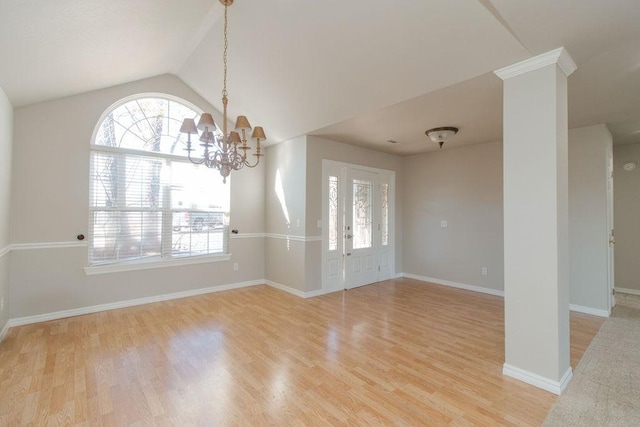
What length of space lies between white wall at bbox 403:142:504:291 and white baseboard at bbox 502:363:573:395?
2701 millimetres

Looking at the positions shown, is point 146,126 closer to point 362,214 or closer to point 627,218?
point 362,214

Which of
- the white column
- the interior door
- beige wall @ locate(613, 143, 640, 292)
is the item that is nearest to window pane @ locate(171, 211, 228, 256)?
the interior door

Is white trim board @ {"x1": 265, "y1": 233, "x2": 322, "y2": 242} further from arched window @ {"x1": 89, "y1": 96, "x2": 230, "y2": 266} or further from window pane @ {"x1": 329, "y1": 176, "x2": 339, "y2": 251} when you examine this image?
arched window @ {"x1": 89, "y1": 96, "x2": 230, "y2": 266}

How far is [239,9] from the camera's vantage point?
286cm

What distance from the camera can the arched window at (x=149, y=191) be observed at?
402 centimetres

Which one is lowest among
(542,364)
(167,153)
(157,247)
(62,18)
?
(542,364)

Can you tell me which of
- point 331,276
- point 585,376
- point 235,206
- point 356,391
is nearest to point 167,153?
point 235,206

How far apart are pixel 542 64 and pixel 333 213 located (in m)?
3.34

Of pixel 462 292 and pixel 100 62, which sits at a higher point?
pixel 100 62

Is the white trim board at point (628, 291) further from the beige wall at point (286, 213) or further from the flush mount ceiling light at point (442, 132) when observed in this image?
the beige wall at point (286, 213)

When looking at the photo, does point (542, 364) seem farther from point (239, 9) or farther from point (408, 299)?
point (239, 9)

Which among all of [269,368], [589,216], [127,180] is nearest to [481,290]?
[589,216]

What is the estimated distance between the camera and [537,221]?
225 cm

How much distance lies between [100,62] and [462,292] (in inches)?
231
